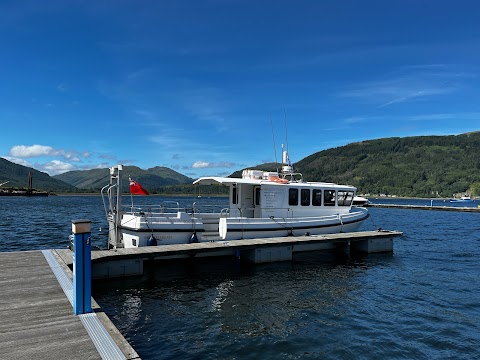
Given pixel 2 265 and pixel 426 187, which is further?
pixel 426 187

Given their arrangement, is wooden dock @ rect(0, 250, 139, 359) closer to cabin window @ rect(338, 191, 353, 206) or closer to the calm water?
the calm water

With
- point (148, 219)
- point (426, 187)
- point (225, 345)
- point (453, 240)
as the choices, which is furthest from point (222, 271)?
point (426, 187)

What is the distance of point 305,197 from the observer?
63.0 feet

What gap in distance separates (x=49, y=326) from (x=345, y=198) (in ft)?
56.3

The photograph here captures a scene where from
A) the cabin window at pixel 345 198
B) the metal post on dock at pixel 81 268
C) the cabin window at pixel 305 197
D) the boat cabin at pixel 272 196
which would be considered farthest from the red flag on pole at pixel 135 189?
the cabin window at pixel 345 198

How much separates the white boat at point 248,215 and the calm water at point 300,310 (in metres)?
1.49

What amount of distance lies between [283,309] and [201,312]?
2.55 metres

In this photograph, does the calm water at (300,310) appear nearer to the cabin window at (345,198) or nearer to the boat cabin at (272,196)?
the boat cabin at (272,196)

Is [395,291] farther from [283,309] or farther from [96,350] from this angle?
[96,350]

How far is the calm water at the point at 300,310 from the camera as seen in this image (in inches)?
340

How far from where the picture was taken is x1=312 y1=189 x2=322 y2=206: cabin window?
64.0ft

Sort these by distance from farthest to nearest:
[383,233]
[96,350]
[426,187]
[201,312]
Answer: [426,187] < [383,233] < [201,312] < [96,350]

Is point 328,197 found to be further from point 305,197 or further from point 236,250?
point 236,250

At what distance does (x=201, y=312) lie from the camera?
10.6 meters
